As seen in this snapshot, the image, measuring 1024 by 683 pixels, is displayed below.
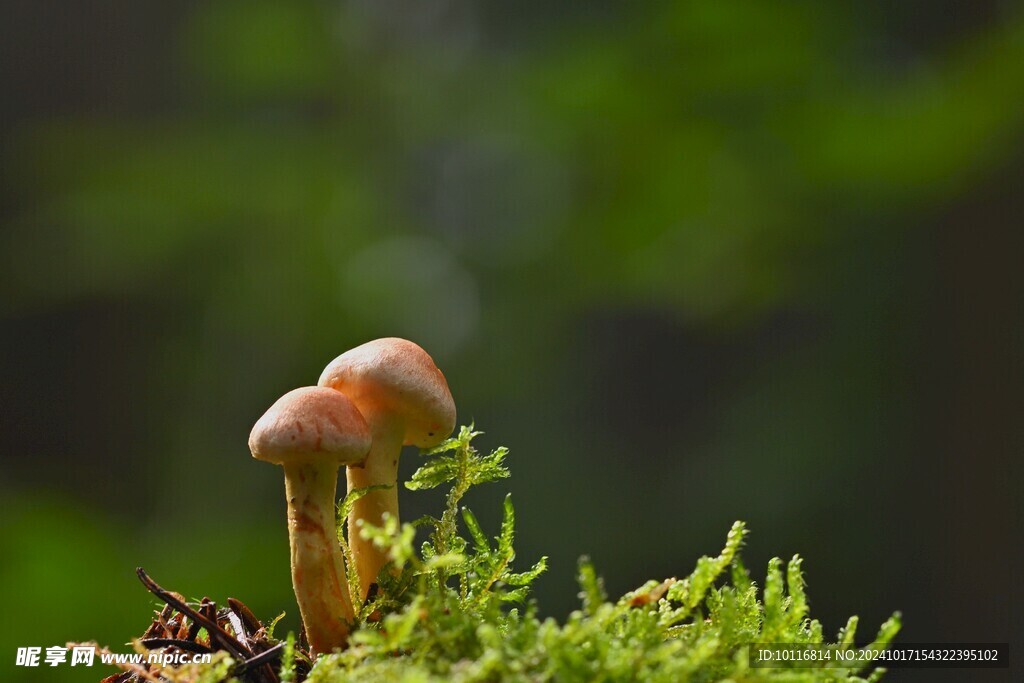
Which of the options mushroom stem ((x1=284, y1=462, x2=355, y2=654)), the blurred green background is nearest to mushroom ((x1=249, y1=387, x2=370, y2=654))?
mushroom stem ((x1=284, y1=462, x2=355, y2=654))

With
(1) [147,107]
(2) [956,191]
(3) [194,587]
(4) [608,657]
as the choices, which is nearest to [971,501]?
(2) [956,191]

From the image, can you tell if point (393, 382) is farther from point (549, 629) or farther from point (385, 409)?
point (549, 629)

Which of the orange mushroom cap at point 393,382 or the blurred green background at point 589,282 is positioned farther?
the blurred green background at point 589,282

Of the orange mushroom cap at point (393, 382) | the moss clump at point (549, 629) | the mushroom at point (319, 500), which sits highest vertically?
the orange mushroom cap at point (393, 382)

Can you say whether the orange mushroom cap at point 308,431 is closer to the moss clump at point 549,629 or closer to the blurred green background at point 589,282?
the moss clump at point 549,629

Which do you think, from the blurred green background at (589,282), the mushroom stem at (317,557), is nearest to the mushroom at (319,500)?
the mushroom stem at (317,557)

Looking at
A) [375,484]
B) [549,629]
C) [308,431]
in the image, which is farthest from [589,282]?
[549,629]
